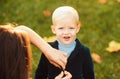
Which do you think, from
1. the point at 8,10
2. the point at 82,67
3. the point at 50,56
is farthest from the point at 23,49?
the point at 8,10

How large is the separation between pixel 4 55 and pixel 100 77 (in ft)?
8.50

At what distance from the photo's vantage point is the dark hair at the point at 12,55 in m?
2.88

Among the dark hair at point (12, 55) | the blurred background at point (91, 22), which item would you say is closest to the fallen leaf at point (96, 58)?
the blurred background at point (91, 22)

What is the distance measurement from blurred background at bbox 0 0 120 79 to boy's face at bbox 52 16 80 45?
6.12ft

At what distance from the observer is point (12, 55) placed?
2885mm

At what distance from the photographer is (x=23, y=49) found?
292 cm

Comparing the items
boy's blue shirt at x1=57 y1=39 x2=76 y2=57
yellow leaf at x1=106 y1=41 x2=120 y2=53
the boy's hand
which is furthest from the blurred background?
the boy's hand

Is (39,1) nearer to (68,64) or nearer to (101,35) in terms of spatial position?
(101,35)

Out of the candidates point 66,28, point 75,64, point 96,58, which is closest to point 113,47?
point 96,58

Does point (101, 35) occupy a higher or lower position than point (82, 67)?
lower

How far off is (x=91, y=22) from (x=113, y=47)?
2.37ft

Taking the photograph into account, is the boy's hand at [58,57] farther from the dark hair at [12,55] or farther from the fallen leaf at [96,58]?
the fallen leaf at [96,58]

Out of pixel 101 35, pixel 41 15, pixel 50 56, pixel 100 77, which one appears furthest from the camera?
pixel 41 15

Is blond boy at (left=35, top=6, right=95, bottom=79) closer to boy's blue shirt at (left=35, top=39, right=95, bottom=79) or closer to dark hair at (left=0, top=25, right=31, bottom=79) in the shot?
boy's blue shirt at (left=35, top=39, right=95, bottom=79)
